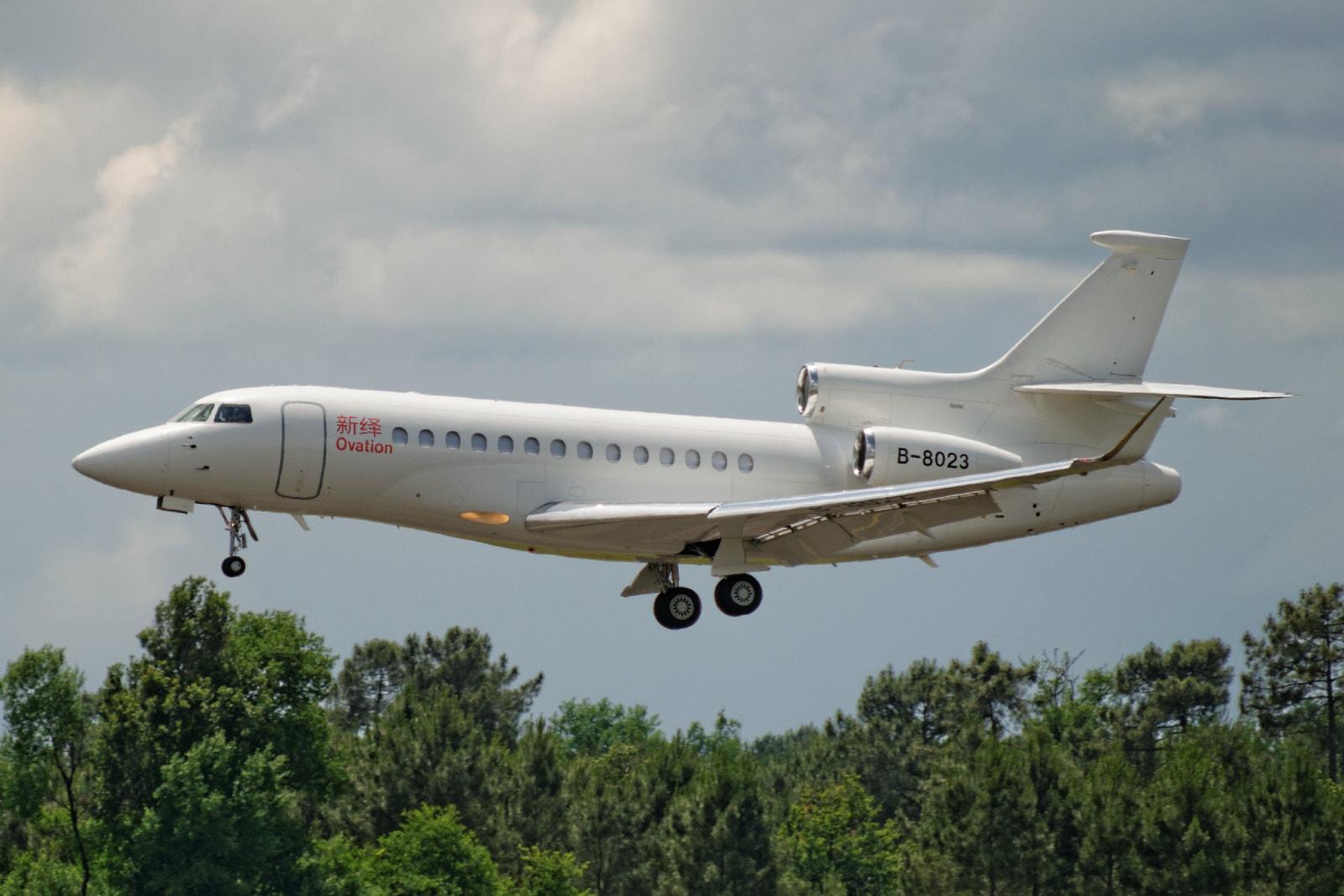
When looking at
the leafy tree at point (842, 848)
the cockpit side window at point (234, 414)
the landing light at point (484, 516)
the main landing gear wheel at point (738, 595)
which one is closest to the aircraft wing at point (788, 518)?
the landing light at point (484, 516)

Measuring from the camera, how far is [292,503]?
3919 centimetres

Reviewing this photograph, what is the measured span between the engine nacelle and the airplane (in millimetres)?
38

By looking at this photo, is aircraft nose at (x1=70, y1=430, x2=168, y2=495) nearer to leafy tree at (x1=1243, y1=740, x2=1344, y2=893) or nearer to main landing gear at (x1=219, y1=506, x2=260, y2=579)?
main landing gear at (x1=219, y1=506, x2=260, y2=579)

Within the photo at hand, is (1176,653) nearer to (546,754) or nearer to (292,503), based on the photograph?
(546,754)

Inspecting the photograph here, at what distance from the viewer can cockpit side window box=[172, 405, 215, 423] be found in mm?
39094

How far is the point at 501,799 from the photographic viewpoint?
87438 mm

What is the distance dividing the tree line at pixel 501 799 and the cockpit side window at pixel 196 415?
3737 cm

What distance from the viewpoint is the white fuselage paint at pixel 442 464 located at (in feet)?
127

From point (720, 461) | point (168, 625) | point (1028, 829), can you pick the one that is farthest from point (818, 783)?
point (720, 461)

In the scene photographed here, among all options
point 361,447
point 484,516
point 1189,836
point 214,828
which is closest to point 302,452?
point 361,447

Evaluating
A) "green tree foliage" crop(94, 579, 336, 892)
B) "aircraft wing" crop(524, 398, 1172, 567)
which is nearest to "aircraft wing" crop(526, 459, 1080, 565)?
"aircraft wing" crop(524, 398, 1172, 567)

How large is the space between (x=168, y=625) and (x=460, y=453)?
44.2m

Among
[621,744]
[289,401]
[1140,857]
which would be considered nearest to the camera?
[289,401]

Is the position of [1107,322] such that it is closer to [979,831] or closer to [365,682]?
[979,831]
